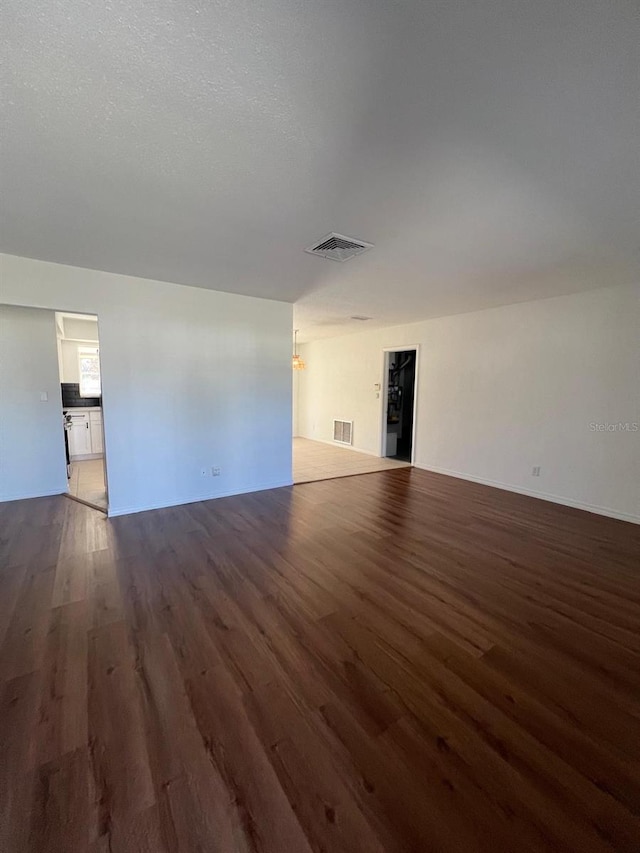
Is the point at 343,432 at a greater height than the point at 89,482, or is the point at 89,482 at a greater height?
Answer: the point at 343,432

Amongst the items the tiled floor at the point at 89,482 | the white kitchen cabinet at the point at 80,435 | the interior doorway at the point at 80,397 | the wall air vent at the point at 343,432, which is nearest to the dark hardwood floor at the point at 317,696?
the tiled floor at the point at 89,482

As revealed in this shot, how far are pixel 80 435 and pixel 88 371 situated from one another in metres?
1.44

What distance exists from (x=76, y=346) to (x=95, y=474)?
2.82m

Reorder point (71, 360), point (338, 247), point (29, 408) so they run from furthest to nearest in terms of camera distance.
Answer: point (71, 360)
point (29, 408)
point (338, 247)

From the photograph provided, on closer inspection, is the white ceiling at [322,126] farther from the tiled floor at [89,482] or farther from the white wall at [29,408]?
the tiled floor at [89,482]

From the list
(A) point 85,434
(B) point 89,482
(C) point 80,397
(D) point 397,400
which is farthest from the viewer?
(D) point 397,400

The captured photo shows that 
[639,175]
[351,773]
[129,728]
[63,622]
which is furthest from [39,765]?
[639,175]

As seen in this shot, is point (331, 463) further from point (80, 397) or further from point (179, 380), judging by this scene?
point (80, 397)

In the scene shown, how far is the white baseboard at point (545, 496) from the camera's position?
379 centimetres

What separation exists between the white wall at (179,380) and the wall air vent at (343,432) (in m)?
2.87

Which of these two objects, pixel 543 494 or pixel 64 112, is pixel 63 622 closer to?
pixel 64 112

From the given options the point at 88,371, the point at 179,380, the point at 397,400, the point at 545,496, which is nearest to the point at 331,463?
the point at 397,400

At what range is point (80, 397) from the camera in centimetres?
602

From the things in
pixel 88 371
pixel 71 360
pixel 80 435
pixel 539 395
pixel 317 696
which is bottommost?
pixel 317 696
